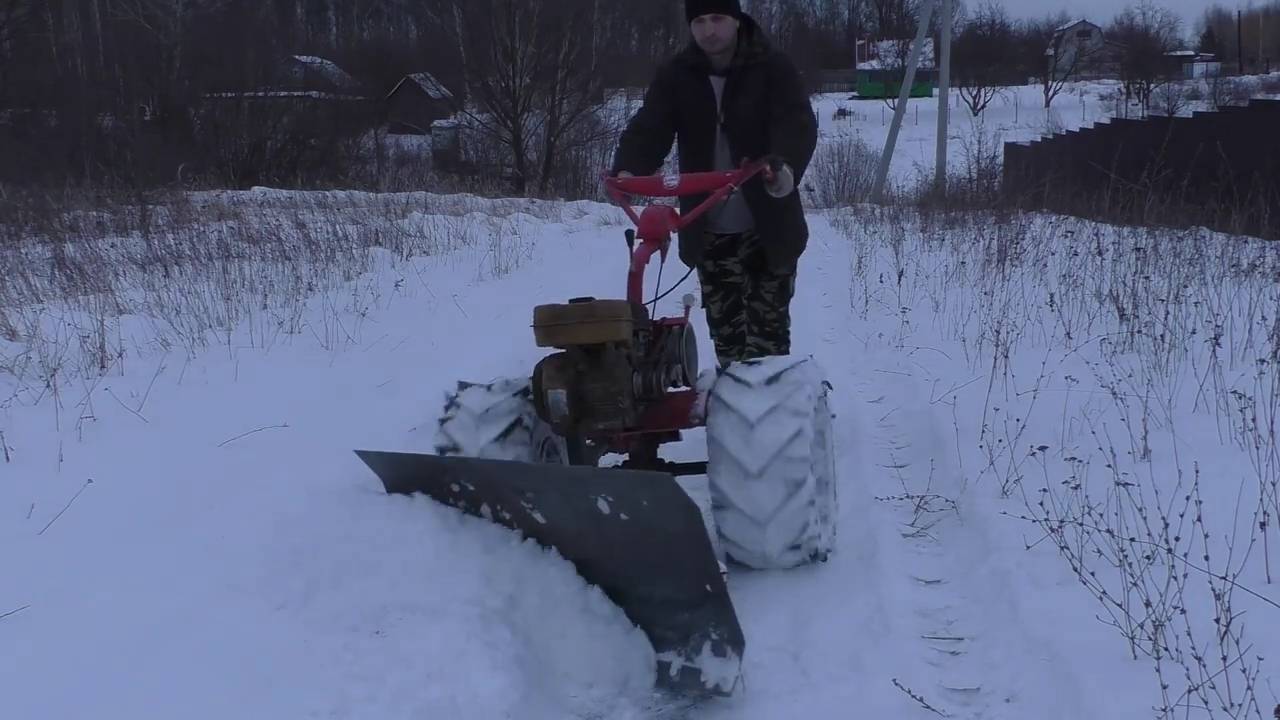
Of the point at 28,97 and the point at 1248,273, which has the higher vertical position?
the point at 28,97

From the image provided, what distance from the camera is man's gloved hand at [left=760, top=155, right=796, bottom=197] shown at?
340 cm

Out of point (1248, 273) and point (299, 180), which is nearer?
point (1248, 273)

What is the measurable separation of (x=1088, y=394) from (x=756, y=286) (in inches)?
71.0

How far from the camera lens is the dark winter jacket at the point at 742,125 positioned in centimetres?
382

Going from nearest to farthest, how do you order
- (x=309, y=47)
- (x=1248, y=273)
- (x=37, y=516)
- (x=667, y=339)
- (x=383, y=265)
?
(x=37, y=516) < (x=667, y=339) < (x=1248, y=273) < (x=383, y=265) < (x=309, y=47)

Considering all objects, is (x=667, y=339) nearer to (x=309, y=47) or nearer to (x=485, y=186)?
(x=485, y=186)

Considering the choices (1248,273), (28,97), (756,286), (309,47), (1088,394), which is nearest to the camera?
(756,286)

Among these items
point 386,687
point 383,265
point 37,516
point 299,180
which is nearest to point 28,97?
point 299,180

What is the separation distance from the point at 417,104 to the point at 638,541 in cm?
2680

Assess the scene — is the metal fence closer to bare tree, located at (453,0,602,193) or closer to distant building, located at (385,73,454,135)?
bare tree, located at (453,0,602,193)

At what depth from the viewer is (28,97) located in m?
21.7

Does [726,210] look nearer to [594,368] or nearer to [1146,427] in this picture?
[594,368]

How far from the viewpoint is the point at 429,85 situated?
89.1ft

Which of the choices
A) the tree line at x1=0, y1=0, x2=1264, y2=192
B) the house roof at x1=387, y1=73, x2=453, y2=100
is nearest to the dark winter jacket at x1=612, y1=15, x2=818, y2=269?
the tree line at x1=0, y1=0, x2=1264, y2=192
